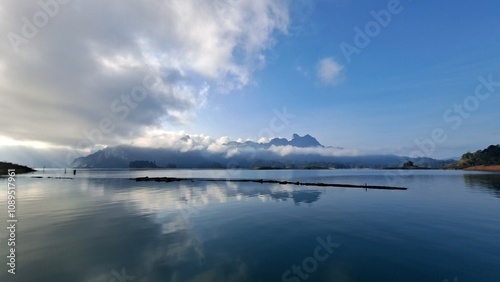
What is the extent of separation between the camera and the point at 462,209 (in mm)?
38219

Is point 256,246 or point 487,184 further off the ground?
point 256,246

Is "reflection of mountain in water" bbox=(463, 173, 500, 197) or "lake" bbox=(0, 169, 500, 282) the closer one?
"lake" bbox=(0, 169, 500, 282)

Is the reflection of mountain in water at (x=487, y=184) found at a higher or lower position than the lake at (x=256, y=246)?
lower

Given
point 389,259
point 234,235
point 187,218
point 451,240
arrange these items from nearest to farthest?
point 389,259 → point 451,240 → point 234,235 → point 187,218

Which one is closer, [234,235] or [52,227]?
[234,235]

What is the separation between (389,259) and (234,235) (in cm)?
1406

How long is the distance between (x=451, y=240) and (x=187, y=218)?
1184 inches

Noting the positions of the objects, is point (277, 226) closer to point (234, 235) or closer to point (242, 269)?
point (234, 235)

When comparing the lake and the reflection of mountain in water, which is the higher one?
the lake

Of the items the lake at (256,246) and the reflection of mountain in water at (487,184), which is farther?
the reflection of mountain in water at (487,184)

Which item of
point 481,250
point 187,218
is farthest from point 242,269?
point 481,250

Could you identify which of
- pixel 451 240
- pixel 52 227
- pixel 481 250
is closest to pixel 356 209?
pixel 451 240

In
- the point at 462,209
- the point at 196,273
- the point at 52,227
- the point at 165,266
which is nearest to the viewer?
the point at 196,273

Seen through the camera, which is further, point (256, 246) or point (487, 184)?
point (487, 184)
